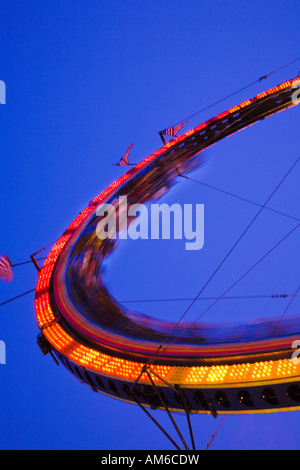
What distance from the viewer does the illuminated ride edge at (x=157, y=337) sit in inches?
376

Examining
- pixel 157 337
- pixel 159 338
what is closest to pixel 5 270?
pixel 157 337

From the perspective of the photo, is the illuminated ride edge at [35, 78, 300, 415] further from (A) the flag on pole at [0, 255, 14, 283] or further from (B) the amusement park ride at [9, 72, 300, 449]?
(A) the flag on pole at [0, 255, 14, 283]

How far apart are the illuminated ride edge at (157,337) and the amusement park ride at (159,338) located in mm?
28

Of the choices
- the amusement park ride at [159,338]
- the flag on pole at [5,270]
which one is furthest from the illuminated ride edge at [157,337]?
the flag on pole at [5,270]

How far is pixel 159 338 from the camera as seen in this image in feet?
43.4

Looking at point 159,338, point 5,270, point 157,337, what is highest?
point 5,270

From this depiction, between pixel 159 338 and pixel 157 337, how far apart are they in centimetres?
21

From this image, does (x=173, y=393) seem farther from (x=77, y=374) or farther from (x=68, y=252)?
(x=68, y=252)

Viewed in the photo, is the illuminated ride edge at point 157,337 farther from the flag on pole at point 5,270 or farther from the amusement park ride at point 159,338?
the flag on pole at point 5,270

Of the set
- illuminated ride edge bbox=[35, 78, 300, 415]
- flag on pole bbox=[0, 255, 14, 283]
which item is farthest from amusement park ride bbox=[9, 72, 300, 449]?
flag on pole bbox=[0, 255, 14, 283]

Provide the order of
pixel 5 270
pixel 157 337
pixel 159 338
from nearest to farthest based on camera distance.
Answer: pixel 159 338
pixel 157 337
pixel 5 270

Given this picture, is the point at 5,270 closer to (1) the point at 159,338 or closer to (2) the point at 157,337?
(2) the point at 157,337

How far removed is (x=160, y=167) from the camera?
66.7 ft
